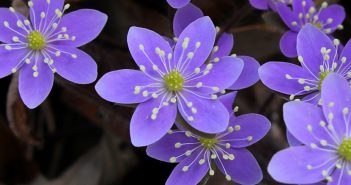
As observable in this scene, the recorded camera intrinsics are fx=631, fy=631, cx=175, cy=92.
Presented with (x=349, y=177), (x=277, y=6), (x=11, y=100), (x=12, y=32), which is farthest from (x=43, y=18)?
(x=349, y=177)

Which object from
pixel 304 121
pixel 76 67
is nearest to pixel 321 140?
pixel 304 121

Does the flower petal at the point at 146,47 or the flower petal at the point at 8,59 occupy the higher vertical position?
the flower petal at the point at 146,47

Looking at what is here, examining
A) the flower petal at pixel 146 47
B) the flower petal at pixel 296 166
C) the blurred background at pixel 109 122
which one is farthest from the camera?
the blurred background at pixel 109 122

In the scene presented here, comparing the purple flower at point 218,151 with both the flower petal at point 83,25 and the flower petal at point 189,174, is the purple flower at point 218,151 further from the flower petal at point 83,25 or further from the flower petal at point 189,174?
the flower petal at point 83,25

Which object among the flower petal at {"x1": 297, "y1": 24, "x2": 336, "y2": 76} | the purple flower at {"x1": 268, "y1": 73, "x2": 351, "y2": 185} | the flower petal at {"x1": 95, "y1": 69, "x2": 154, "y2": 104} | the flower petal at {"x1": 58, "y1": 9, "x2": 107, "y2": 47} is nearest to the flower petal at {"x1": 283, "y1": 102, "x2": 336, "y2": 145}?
the purple flower at {"x1": 268, "y1": 73, "x2": 351, "y2": 185}

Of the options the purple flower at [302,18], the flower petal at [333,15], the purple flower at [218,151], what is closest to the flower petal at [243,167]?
the purple flower at [218,151]

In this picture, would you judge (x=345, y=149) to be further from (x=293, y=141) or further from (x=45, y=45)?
(x=45, y=45)

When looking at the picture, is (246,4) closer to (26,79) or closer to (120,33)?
(120,33)
